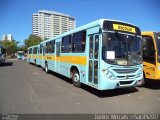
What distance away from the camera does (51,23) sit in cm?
9500

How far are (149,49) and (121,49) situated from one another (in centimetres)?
255

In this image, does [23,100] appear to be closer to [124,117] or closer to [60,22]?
[124,117]

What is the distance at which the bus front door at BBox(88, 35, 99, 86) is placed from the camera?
29.0 ft

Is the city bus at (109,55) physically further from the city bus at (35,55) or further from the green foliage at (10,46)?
the green foliage at (10,46)

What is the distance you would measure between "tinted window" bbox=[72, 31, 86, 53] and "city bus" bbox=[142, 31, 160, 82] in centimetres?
313

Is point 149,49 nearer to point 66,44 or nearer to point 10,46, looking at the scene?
point 66,44

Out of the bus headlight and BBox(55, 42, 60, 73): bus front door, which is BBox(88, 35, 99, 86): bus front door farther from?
BBox(55, 42, 60, 73): bus front door

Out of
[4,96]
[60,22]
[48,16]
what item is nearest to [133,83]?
[4,96]

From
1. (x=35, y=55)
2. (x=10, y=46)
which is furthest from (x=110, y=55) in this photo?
(x=10, y=46)

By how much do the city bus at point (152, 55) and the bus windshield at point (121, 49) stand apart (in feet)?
4.06

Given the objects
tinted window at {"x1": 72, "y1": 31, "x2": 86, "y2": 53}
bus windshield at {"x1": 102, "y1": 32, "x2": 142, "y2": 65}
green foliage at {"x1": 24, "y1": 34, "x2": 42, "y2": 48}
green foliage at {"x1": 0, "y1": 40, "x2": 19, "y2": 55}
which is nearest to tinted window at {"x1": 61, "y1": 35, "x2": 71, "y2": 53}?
tinted window at {"x1": 72, "y1": 31, "x2": 86, "y2": 53}

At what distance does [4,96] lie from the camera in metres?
8.87

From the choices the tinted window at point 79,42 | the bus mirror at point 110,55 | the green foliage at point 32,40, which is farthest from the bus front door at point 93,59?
the green foliage at point 32,40

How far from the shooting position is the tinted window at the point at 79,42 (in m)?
10.2
